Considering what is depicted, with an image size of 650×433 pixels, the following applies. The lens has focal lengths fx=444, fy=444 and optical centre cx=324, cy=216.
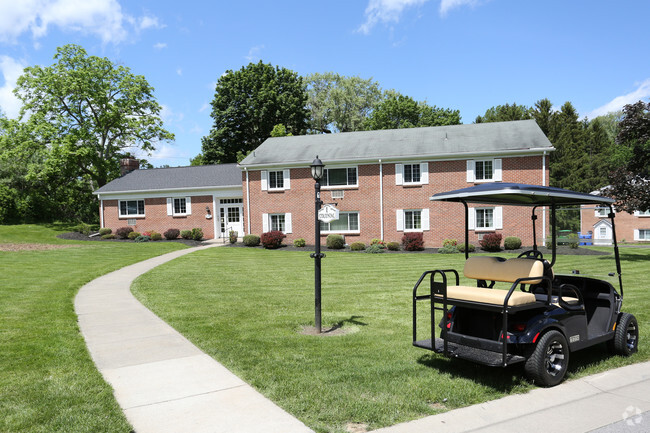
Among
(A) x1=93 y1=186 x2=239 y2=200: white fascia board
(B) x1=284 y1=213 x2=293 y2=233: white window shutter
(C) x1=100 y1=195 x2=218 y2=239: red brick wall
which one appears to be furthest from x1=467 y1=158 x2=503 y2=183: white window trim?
(C) x1=100 y1=195 x2=218 y2=239: red brick wall

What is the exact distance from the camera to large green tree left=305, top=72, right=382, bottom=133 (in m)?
55.9

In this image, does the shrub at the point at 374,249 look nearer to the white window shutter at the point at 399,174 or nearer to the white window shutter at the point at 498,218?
the white window shutter at the point at 399,174

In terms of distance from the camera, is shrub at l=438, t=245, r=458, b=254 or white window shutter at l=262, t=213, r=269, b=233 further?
white window shutter at l=262, t=213, r=269, b=233

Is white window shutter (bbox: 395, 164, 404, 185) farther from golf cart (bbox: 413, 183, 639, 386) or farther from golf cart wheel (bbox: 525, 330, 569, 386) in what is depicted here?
golf cart wheel (bbox: 525, 330, 569, 386)

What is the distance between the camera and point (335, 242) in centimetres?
2564

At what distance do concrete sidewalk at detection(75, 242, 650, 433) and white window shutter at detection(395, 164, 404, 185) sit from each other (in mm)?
20686

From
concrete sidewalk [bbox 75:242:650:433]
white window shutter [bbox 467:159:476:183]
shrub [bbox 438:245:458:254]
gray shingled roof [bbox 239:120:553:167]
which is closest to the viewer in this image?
concrete sidewalk [bbox 75:242:650:433]

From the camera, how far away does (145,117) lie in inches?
1581

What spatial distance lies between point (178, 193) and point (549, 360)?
95.6 feet

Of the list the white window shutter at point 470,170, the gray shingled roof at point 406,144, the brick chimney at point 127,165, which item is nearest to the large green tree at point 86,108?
the brick chimney at point 127,165

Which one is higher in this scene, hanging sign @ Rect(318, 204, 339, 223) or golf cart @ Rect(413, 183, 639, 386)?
hanging sign @ Rect(318, 204, 339, 223)

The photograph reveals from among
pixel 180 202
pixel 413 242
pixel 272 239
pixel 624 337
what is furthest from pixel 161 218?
pixel 624 337

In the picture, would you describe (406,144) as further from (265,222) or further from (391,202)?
(265,222)
